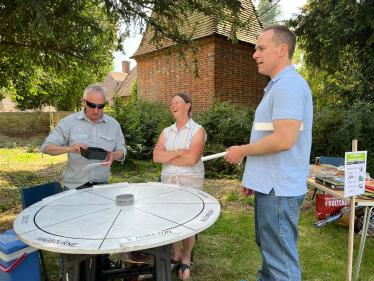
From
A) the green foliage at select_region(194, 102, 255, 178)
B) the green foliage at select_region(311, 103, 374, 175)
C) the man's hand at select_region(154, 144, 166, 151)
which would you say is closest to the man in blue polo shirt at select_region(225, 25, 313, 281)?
the man's hand at select_region(154, 144, 166, 151)

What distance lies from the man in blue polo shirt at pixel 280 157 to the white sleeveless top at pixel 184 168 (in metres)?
1.26

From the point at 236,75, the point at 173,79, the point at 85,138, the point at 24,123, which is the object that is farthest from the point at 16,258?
the point at 24,123

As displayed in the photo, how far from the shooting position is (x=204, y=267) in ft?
10.2

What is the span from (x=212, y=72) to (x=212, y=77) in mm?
184

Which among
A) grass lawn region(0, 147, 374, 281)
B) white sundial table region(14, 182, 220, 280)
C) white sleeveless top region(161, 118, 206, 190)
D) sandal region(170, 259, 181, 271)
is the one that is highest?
white sleeveless top region(161, 118, 206, 190)

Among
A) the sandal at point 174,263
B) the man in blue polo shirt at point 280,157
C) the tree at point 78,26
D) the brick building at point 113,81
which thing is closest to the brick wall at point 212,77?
the tree at point 78,26

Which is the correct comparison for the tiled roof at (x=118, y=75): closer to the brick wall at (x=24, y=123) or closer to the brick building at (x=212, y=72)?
the brick wall at (x=24, y=123)

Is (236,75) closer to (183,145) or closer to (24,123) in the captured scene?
(183,145)

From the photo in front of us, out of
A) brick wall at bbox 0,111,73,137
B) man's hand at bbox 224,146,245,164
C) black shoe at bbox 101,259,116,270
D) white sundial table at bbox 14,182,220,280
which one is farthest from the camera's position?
brick wall at bbox 0,111,73,137

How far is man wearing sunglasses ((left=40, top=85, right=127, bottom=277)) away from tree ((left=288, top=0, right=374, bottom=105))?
17.4 feet

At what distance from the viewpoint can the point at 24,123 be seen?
14.6 meters

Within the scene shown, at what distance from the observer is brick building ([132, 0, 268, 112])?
9.37 m

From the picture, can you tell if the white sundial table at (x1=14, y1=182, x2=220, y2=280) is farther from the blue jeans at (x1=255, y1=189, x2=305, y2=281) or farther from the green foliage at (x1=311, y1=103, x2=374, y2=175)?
the green foliage at (x1=311, y1=103, x2=374, y2=175)

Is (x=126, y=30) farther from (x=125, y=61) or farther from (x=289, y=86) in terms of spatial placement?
(x=125, y=61)
